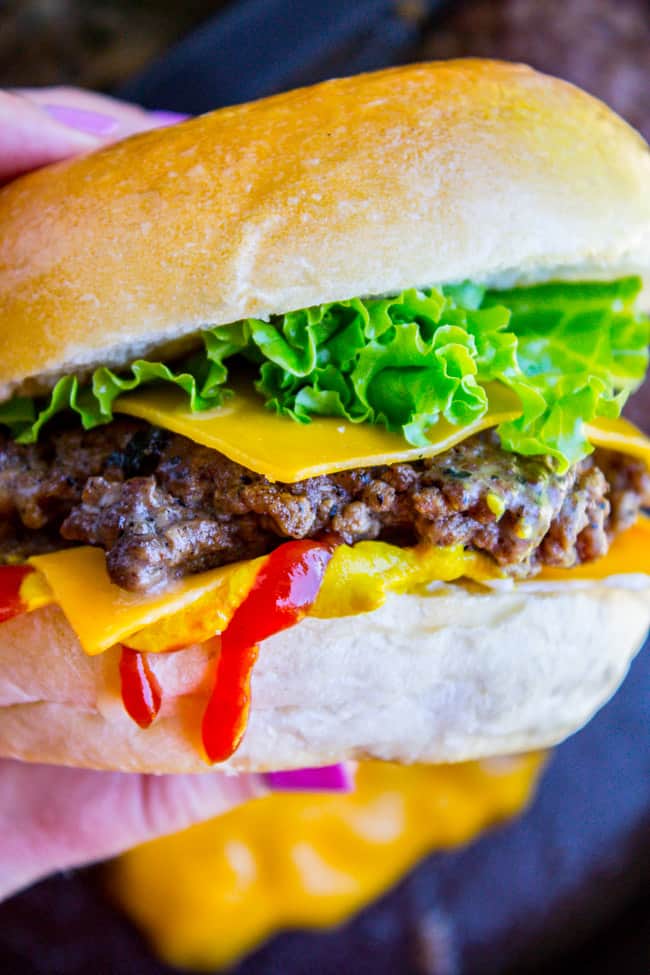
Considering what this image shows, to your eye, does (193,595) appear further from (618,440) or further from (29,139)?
(29,139)

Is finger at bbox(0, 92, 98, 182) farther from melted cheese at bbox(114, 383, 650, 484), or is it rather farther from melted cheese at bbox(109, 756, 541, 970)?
melted cheese at bbox(109, 756, 541, 970)

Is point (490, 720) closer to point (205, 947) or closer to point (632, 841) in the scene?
point (205, 947)

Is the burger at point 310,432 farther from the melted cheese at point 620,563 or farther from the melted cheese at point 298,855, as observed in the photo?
the melted cheese at point 298,855

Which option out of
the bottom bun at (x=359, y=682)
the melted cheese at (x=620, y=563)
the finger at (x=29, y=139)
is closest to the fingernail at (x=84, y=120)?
the finger at (x=29, y=139)

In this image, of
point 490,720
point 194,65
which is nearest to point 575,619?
point 490,720

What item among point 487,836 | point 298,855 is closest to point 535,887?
point 487,836

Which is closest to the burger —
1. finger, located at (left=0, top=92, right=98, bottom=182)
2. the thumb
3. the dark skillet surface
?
finger, located at (left=0, top=92, right=98, bottom=182)
